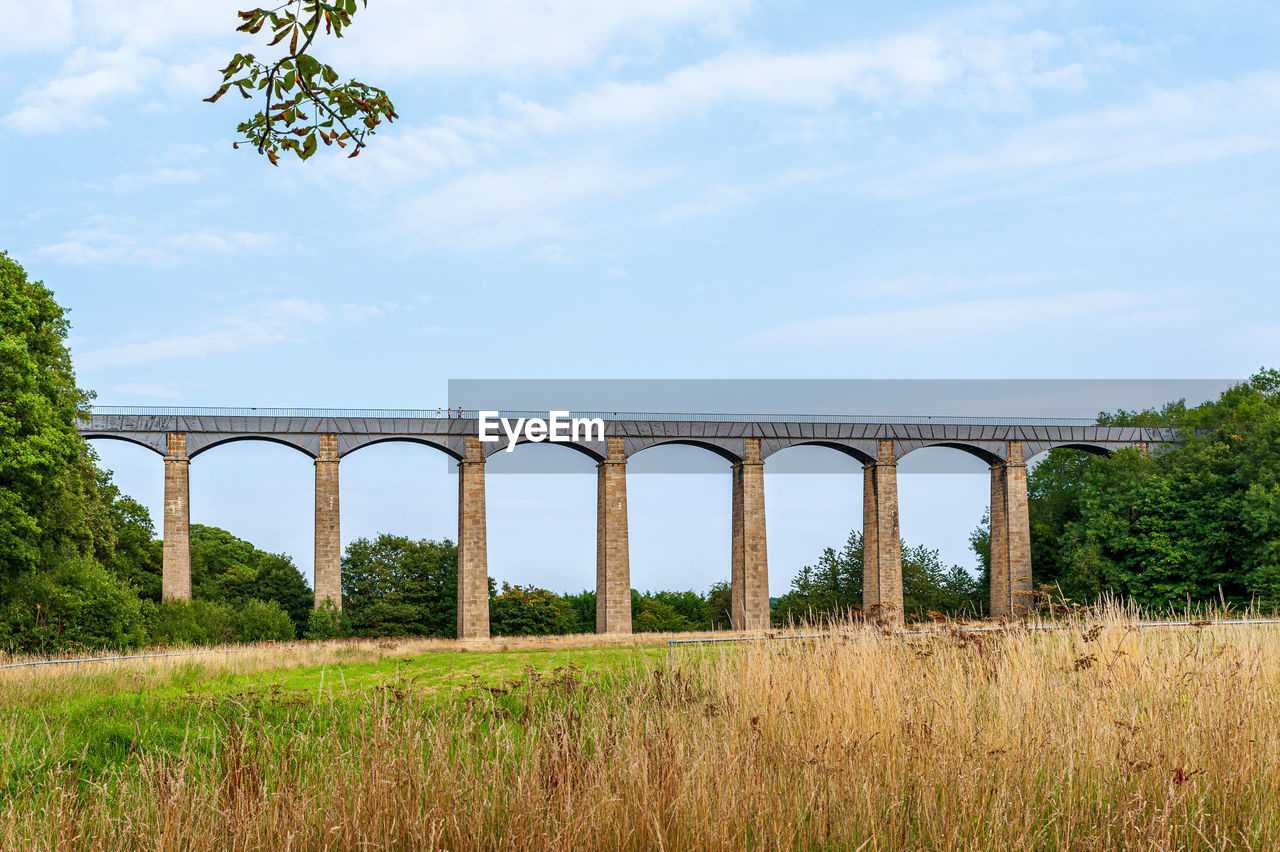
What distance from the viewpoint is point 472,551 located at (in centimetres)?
4059

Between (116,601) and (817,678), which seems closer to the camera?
(817,678)

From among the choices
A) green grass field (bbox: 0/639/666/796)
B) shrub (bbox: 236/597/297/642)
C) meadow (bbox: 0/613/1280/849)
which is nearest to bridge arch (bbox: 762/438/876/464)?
shrub (bbox: 236/597/297/642)

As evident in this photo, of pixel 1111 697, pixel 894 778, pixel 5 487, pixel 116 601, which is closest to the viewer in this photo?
pixel 894 778

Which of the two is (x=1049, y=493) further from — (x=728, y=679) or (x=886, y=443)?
Answer: (x=728, y=679)

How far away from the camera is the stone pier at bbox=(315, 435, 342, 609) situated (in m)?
39.2

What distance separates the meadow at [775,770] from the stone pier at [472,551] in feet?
106

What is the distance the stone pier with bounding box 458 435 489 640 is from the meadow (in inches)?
1268

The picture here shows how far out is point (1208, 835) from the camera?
16.9ft

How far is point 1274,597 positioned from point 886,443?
16.2m

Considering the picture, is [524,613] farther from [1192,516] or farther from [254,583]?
[1192,516]

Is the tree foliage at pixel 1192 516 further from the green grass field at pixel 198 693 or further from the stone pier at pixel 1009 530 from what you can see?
the green grass field at pixel 198 693

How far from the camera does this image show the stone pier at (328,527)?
3925 cm

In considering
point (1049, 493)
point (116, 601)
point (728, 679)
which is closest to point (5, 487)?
point (116, 601)

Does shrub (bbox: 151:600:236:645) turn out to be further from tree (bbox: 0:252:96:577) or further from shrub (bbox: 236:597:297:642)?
tree (bbox: 0:252:96:577)
